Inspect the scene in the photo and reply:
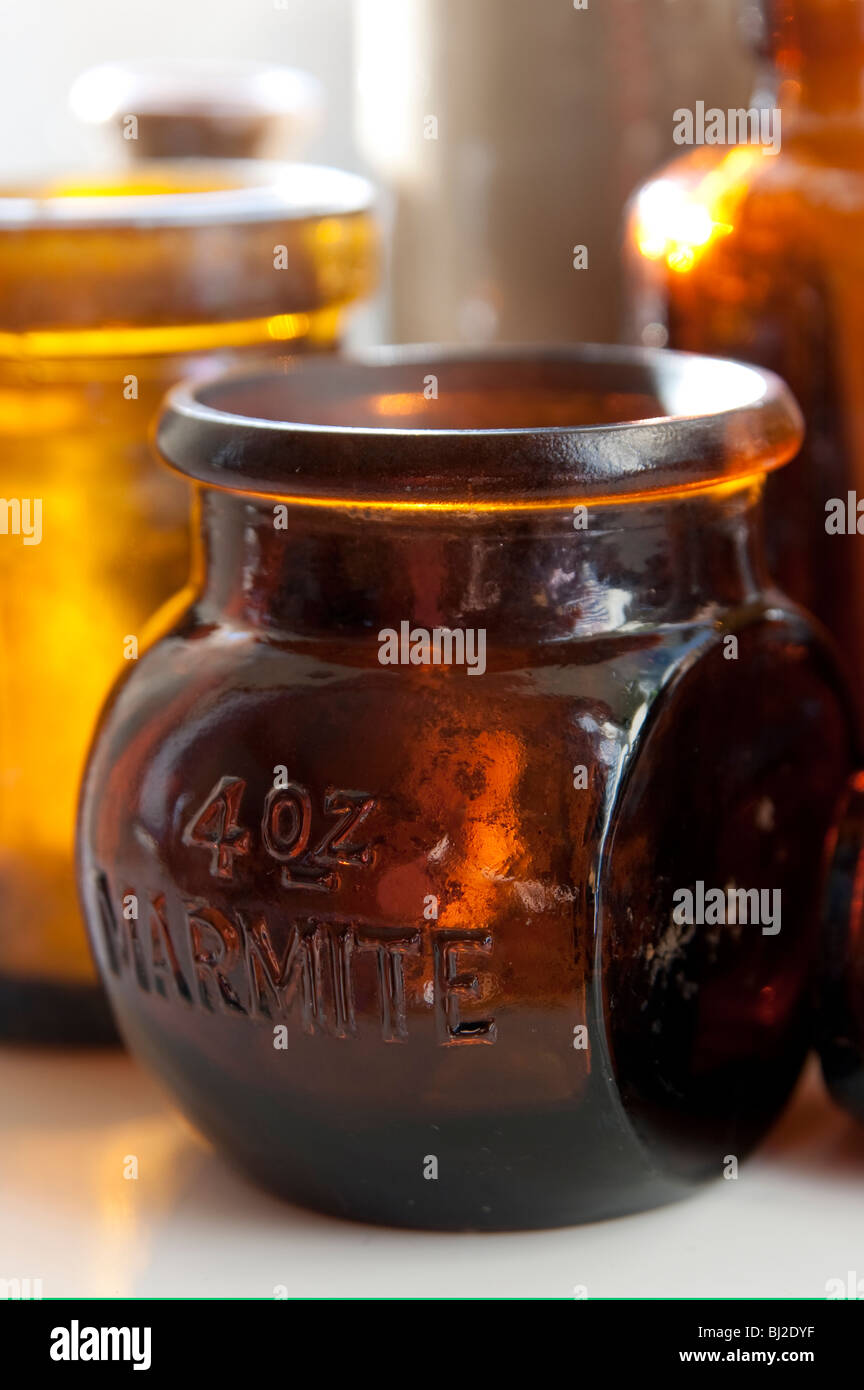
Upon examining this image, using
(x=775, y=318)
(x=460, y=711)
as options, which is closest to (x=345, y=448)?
(x=460, y=711)

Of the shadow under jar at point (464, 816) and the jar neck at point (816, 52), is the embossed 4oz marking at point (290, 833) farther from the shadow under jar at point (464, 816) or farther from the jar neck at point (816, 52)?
the jar neck at point (816, 52)

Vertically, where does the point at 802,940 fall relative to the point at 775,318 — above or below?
below

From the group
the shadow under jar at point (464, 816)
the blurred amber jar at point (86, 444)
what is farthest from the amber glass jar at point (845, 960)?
the blurred amber jar at point (86, 444)

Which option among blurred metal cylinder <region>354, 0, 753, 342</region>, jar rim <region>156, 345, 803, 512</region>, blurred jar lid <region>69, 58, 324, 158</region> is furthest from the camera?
blurred jar lid <region>69, 58, 324, 158</region>

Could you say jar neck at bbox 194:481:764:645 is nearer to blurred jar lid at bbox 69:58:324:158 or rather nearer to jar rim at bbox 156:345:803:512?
jar rim at bbox 156:345:803:512

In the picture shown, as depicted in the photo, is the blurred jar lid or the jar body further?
the blurred jar lid

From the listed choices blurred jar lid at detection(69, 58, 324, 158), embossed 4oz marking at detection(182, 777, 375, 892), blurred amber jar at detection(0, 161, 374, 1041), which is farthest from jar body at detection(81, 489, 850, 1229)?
blurred jar lid at detection(69, 58, 324, 158)

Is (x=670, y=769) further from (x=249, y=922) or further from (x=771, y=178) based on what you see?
(x=771, y=178)

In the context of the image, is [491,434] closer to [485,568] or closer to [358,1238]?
[485,568]
